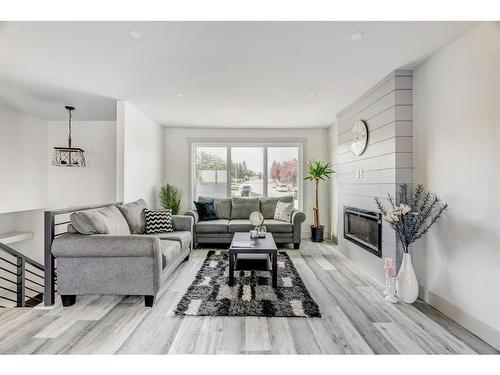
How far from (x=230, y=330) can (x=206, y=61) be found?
251cm

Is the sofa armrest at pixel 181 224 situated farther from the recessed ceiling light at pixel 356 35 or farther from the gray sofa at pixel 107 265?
the recessed ceiling light at pixel 356 35

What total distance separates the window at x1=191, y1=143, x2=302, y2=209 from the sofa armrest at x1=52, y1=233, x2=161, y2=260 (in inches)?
144

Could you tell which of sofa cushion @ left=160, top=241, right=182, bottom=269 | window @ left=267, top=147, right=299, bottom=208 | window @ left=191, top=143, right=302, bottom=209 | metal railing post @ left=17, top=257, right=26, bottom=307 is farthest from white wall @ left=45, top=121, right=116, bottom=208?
window @ left=267, top=147, right=299, bottom=208

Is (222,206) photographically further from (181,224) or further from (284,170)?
(284,170)

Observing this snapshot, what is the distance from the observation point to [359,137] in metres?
3.90

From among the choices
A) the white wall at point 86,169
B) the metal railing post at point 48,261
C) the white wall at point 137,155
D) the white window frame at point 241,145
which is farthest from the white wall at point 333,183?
the metal railing post at point 48,261

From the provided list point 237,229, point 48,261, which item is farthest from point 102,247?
point 237,229

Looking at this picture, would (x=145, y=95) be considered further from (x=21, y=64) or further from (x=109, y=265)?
(x=109, y=265)

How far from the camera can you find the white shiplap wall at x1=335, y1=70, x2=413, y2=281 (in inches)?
119

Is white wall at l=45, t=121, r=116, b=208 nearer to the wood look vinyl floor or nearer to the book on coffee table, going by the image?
the wood look vinyl floor

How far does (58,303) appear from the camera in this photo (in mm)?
2732

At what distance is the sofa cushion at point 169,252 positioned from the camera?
2938 millimetres
